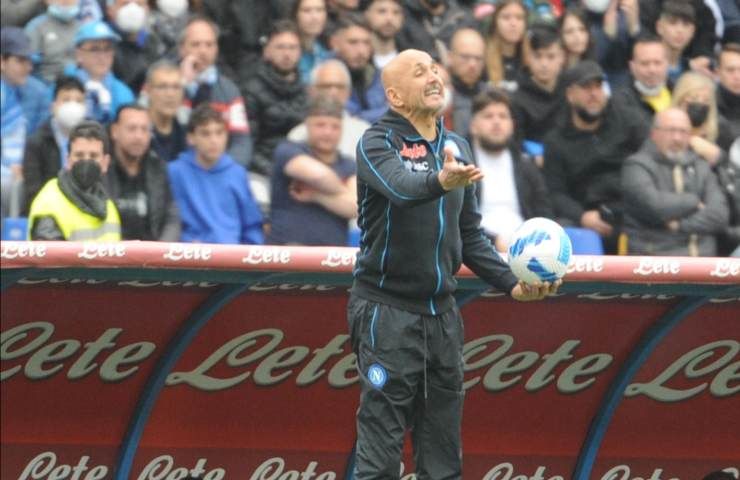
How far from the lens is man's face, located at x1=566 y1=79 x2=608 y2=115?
1170 centimetres

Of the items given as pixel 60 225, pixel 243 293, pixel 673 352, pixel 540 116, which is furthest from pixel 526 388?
pixel 540 116

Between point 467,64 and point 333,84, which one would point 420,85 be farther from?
point 467,64

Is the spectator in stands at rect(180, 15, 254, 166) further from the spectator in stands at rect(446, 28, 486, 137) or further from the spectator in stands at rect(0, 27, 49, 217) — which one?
the spectator in stands at rect(446, 28, 486, 137)

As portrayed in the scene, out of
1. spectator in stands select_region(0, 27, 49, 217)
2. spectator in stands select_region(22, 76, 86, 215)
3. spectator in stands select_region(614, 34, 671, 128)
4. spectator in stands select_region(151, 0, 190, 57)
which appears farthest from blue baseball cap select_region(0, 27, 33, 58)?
spectator in stands select_region(614, 34, 671, 128)

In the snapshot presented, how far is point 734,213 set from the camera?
37.5 feet

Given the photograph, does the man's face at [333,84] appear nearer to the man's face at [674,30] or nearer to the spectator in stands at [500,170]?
the spectator in stands at [500,170]

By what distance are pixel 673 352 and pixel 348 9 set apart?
587 cm

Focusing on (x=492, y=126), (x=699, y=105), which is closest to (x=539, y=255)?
(x=492, y=126)

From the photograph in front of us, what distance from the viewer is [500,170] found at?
36.2 feet

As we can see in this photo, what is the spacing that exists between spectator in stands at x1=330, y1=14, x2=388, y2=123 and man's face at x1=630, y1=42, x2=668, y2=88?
6.54ft

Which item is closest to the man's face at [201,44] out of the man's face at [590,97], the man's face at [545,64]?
the man's face at [545,64]

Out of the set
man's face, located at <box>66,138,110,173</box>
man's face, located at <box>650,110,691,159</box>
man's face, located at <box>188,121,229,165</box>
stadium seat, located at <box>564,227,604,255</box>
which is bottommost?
stadium seat, located at <box>564,227,604,255</box>

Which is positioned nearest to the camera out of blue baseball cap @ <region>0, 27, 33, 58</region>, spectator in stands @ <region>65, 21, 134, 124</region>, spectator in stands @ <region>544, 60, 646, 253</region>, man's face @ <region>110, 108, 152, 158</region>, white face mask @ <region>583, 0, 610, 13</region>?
man's face @ <region>110, 108, 152, 158</region>

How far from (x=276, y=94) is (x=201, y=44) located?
0.63 meters
